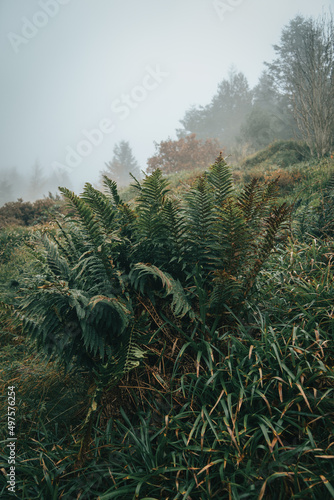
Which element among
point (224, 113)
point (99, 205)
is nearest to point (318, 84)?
point (99, 205)

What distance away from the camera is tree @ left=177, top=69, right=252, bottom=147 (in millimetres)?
35312

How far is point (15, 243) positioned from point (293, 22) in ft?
111

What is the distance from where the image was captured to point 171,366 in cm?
153

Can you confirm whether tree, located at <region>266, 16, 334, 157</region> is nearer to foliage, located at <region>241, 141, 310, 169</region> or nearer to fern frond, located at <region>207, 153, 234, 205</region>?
foliage, located at <region>241, 141, 310, 169</region>

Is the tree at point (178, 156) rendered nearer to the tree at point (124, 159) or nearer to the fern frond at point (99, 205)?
the fern frond at point (99, 205)

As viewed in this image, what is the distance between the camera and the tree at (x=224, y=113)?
1390 inches

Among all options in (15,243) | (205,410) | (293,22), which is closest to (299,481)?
(205,410)

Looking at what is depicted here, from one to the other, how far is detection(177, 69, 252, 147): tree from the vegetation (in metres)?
36.8

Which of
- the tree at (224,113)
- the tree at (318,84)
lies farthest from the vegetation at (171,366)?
the tree at (224,113)

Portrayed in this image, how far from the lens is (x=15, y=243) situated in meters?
5.85

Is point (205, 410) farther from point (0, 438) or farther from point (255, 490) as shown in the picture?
point (0, 438)

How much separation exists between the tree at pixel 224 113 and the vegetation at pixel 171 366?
36.8m

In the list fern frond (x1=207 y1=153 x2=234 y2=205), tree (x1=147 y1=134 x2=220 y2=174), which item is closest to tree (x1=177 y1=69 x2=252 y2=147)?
tree (x1=147 y1=134 x2=220 y2=174)

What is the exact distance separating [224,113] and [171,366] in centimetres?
4040
